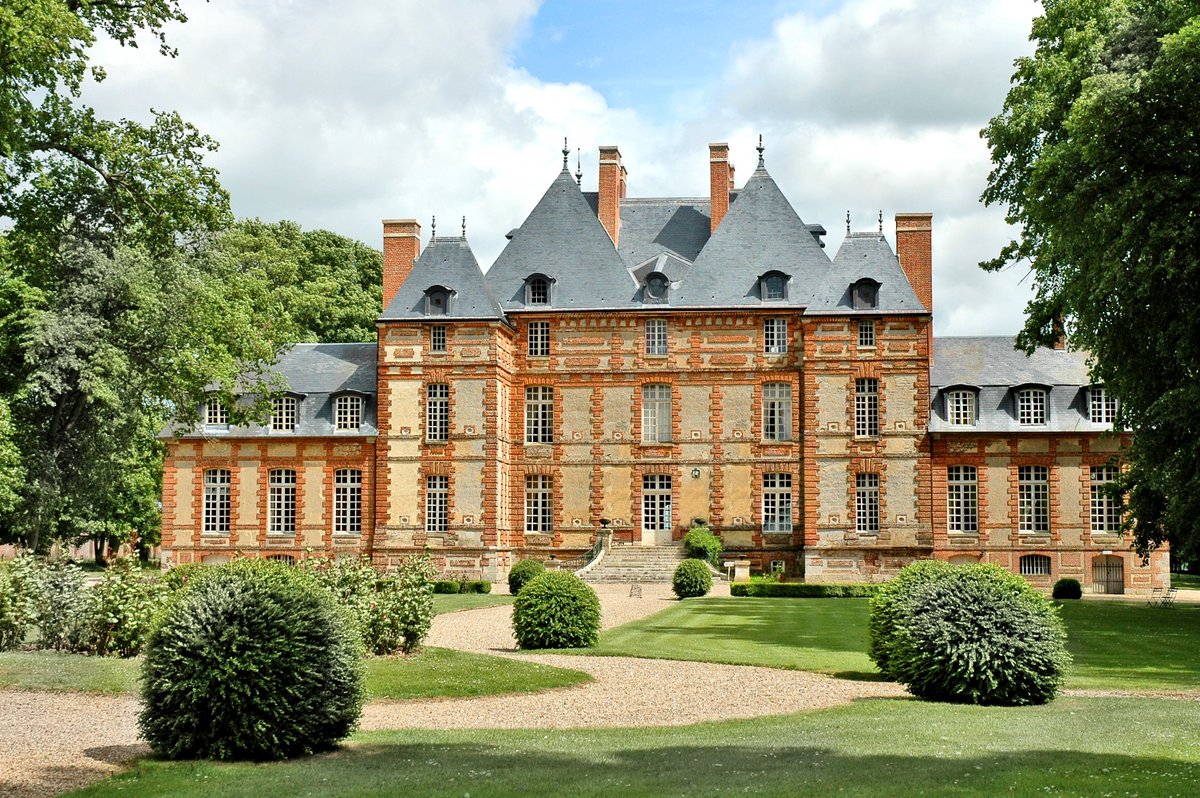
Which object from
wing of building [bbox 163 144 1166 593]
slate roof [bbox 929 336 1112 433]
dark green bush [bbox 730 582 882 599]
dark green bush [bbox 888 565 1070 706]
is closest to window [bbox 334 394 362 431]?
wing of building [bbox 163 144 1166 593]

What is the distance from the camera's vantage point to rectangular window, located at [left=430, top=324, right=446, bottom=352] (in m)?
40.4

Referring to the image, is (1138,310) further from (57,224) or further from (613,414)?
(613,414)

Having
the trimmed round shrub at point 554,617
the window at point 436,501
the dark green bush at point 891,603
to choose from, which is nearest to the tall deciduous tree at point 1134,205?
the dark green bush at point 891,603

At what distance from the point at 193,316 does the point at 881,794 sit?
756 inches

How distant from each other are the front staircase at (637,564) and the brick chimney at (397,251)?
11.0 metres

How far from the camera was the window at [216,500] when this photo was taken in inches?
1620

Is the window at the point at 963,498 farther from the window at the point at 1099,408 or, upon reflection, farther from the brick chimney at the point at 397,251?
the brick chimney at the point at 397,251

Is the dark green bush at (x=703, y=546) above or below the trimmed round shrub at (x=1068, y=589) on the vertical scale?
above

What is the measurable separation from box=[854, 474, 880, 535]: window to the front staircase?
5434 mm

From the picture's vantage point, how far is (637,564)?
38969 millimetres

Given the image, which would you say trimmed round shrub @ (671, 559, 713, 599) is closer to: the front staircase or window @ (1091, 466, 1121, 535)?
the front staircase

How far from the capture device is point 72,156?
2378 centimetres

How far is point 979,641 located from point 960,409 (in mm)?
26835

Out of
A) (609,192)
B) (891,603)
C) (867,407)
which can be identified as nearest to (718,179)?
(609,192)
